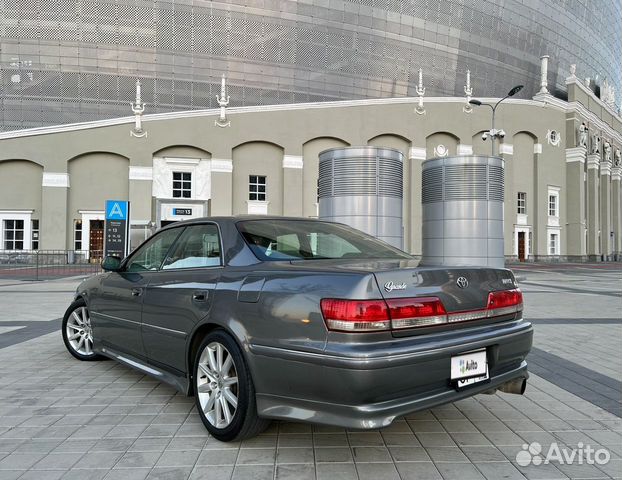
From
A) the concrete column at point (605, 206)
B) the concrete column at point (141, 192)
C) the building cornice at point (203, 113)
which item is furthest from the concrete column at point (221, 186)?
the concrete column at point (605, 206)

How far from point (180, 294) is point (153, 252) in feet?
2.95

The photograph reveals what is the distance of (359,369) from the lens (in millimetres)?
2434

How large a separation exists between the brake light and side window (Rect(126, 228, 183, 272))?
257 cm

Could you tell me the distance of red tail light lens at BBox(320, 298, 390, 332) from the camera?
99.7 inches

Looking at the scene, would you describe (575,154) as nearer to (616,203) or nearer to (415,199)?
(616,203)

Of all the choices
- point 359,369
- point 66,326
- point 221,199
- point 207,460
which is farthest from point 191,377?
point 221,199

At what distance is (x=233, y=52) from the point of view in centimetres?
3303

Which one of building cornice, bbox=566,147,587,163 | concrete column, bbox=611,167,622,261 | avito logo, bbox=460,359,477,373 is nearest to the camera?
avito logo, bbox=460,359,477,373

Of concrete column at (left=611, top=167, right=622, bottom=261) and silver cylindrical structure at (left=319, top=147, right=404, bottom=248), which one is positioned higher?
concrete column at (left=611, top=167, right=622, bottom=261)

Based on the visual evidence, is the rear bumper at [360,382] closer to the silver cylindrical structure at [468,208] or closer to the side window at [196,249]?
the side window at [196,249]

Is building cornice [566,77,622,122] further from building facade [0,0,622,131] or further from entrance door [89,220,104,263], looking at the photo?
entrance door [89,220,104,263]

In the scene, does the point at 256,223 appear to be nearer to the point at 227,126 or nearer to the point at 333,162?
the point at 333,162

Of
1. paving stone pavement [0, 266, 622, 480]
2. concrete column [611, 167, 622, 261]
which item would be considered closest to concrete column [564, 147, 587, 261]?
concrete column [611, 167, 622, 261]

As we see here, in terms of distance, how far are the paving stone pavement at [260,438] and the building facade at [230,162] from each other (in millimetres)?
18831
